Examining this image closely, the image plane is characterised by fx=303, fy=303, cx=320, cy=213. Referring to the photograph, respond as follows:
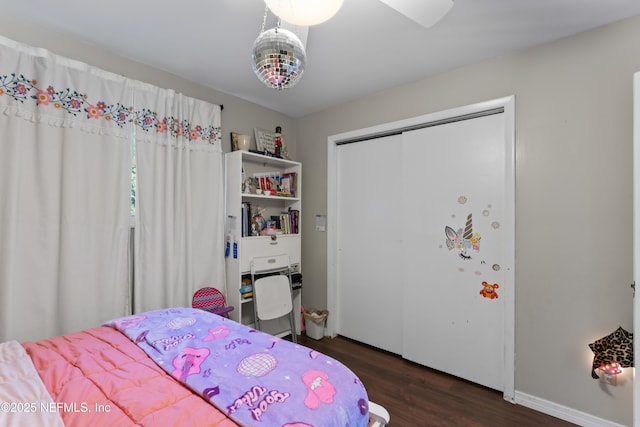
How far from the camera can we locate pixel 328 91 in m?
2.83

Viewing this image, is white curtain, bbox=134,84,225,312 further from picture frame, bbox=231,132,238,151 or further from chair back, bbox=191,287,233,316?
picture frame, bbox=231,132,238,151

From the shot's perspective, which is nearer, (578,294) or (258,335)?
(258,335)

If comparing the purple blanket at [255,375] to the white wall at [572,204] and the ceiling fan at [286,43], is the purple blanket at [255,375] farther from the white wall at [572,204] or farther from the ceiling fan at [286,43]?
the white wall at [572,204]

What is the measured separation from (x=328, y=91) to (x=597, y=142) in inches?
79.4

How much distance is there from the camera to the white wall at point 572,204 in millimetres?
1775

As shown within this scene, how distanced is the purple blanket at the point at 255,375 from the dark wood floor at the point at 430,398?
1.03 meters

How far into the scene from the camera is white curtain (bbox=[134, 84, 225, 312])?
225cm

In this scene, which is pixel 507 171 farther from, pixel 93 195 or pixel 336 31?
pixel 93 195

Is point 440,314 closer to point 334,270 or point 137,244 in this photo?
point 334,270

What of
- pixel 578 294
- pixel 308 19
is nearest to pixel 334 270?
pixel 578 294

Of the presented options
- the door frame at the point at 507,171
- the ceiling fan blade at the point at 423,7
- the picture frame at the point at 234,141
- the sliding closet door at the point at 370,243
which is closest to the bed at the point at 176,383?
the door frame at the point at 507,171

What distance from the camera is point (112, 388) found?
3.60ft

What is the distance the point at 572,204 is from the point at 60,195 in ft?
10.6

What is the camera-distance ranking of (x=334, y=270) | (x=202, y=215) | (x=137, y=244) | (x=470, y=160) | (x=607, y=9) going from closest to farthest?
(x=607, y=9) < (x=137, y=244) < (x=470, y=160) < (x=202, y=215) < (x=334, y=270)
